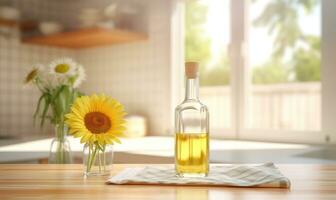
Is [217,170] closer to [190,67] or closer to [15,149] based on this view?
[190,67]

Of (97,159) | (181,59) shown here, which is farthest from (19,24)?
(97,159)

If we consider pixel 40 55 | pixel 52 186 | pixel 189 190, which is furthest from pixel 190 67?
pixel 40 55

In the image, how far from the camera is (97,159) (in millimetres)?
878

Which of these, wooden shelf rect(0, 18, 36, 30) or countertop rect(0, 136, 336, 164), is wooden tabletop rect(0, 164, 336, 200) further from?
wooden shelf rect(0, 18, 36, 30)

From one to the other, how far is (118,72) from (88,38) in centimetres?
35

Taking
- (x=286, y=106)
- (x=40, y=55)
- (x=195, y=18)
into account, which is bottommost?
(x=286, y=106)

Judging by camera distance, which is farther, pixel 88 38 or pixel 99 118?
pixel 88 38

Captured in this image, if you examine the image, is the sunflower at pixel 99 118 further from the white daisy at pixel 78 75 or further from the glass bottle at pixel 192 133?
the white daisy at pixel 78 75

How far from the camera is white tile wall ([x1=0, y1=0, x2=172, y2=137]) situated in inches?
106

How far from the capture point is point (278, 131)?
7.33 ft

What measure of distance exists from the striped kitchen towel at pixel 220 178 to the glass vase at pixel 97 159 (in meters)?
0.05

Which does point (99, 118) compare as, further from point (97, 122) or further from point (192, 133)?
point (192, 133)

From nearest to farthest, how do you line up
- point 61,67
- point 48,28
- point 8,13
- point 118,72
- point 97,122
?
point 97,122
point 61,67
point 8,13
point 48,28
point 118,72

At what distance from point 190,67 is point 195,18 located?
1.98 meters
